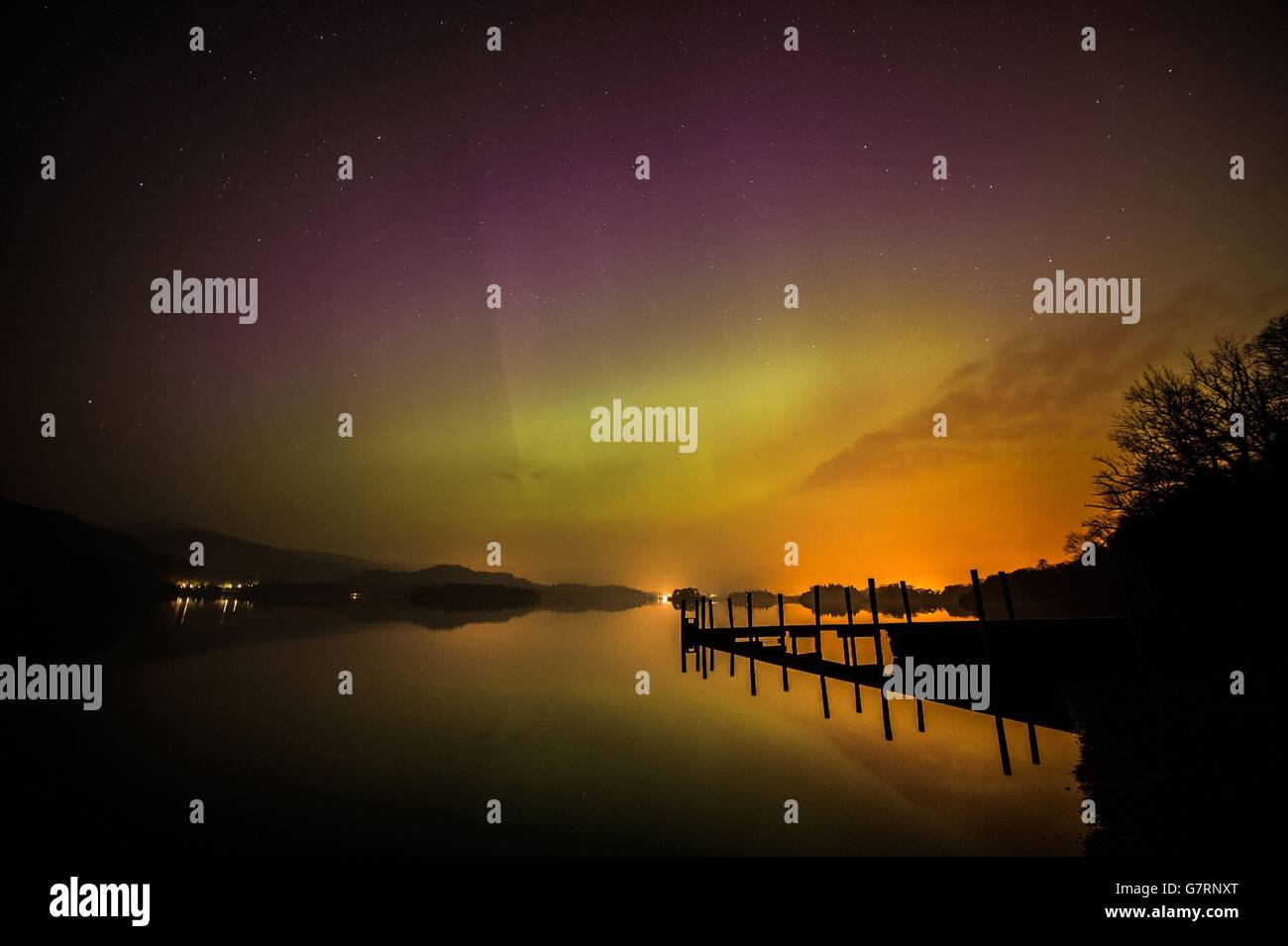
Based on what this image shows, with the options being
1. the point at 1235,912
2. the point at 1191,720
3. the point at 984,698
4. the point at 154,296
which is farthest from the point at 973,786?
the point at 154,296

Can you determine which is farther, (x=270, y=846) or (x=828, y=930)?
(x=270, y=846)

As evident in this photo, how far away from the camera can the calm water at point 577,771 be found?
15539 mm

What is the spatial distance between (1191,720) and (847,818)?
8812 mm

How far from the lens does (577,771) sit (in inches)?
856

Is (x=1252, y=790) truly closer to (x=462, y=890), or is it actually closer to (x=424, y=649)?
(x=462, y=890)

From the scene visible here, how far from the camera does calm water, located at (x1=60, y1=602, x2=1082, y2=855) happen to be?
15.5 metres

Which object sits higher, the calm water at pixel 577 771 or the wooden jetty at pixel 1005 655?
the wooden jetty at pixel 1005 655

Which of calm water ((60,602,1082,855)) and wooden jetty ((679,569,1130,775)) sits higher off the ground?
wooden jetty ((679,569,1130,775))

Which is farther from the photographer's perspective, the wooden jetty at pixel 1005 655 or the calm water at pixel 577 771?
the wooden jetty at pixel 1005 655

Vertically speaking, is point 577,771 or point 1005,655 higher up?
point 1005,655

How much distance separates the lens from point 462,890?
734 cm

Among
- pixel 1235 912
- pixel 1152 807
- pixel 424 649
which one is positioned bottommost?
pixel 424 649

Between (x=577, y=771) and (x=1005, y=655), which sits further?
(x=577, y=771)

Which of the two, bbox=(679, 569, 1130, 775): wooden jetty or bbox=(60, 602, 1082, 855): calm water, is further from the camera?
bbox=(679, 569, 1130, 775): wooden jetty
